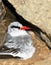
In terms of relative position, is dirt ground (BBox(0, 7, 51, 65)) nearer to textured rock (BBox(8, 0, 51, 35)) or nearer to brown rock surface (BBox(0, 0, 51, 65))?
brown rock surface (BBox(0, 0, 51, 65))

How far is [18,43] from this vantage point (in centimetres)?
262

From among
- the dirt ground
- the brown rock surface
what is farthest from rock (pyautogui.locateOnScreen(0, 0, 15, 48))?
the dirt ground

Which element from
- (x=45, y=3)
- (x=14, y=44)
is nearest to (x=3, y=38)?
(x=14, y=44)

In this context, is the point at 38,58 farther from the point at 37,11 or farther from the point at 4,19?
the point at 4,19

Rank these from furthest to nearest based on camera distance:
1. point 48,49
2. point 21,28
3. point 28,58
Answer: point 21,28
point 48,49
point 28,58

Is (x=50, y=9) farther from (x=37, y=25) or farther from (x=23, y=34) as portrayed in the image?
(x=23, y=34)

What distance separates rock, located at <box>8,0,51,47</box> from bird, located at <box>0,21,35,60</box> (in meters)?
0.23

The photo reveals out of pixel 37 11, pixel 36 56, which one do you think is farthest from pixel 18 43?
pixel 37 11

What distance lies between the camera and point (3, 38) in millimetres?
2594

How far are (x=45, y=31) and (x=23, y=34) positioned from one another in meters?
0.31

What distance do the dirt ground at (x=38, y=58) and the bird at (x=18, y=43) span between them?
0.15ft

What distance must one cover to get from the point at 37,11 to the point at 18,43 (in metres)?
0.35

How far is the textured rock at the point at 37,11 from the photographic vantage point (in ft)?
8.13

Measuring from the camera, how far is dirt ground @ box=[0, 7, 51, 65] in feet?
7.55
